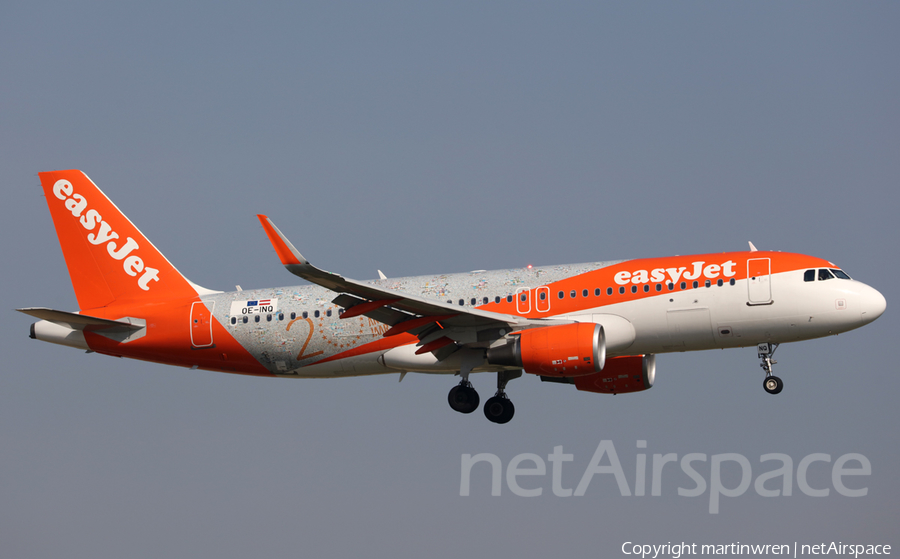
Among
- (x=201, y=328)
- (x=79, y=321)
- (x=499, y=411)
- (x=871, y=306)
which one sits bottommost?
(x=499, y=411)

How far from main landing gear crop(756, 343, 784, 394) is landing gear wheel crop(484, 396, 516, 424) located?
27.0ft

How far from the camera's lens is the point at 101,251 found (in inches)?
1549

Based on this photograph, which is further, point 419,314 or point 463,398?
point 463,398

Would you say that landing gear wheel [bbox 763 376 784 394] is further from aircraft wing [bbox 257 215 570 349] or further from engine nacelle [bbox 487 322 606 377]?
aircraft wing [bbox 257 215 570 349]

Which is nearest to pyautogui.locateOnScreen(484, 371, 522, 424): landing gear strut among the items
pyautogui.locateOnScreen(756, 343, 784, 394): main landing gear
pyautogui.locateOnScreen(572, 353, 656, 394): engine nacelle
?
pyautogui.locateOnScreen(572, 353, 656, 394): engine nacelle

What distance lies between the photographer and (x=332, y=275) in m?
28.8

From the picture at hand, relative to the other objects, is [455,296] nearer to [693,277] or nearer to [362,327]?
[362,327]

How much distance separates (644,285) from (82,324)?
1858 cm

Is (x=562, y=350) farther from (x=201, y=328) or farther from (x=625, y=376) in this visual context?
(x=201, y=328)

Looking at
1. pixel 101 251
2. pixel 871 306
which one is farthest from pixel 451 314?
pixel 101 251

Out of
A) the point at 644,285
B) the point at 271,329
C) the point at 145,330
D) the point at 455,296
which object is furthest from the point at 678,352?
the point at 145,330

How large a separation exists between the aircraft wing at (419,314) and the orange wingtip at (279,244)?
2.57 feet

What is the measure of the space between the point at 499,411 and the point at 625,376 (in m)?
4.82

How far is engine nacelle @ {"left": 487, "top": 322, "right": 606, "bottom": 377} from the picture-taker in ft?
105
